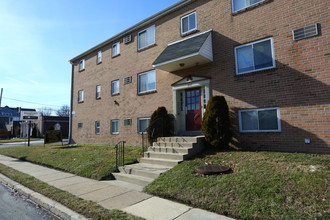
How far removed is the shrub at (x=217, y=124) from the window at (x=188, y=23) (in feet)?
15.1

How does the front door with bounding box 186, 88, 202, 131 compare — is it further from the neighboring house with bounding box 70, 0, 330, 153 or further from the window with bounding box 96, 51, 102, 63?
the window with bounding box 96, 51, 102, 63

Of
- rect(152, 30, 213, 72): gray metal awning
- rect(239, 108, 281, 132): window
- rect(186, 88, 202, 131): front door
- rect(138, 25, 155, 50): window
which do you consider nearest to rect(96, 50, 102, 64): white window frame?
rect(138, 25, 155, 50): window

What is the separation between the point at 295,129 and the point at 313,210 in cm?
432

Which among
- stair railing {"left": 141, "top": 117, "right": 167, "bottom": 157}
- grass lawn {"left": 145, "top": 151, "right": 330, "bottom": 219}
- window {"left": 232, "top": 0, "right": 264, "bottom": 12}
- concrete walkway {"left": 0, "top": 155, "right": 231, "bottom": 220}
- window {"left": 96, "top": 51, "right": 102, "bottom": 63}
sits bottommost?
concrete walkway {"left": 0, "top": 155, "right": 231, "bottom": 220}

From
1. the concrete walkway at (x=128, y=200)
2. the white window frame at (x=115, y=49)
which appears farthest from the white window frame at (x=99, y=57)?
the concrete walkway at (x=128, y=200)

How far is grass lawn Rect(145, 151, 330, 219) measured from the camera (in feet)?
11.7

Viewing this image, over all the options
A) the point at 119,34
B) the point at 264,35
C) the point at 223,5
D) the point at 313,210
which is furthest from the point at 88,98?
the point at 313,210

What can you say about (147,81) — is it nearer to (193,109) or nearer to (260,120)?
(193,109)

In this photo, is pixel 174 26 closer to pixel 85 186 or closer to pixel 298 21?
pixel 298 21

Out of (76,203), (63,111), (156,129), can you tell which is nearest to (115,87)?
(156,129)

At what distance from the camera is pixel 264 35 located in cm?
795

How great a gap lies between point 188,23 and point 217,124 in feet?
19.6

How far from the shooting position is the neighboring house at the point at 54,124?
125 ft

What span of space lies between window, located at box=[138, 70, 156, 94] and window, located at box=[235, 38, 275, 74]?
16.7ft
